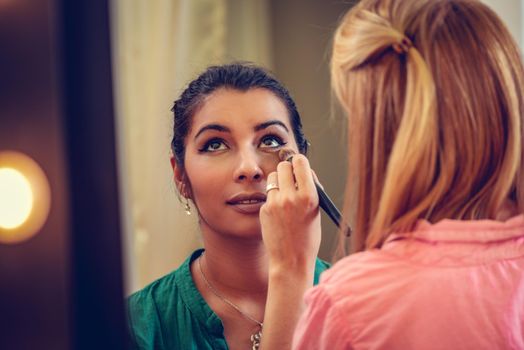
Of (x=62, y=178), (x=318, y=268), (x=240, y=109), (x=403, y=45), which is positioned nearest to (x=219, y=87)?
(x=240, y=109)

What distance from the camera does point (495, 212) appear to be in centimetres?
56

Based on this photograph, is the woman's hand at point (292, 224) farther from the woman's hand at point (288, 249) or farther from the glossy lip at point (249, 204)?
the glossy lip at point (249, 204)

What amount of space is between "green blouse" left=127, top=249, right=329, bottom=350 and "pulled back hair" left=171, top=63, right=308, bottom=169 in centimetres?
21

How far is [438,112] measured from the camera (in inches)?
22.0

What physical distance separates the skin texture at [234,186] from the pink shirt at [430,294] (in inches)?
13.2

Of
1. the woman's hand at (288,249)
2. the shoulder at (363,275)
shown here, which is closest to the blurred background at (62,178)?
the shoulder at (363,275)

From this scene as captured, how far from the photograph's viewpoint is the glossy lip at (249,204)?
907mm

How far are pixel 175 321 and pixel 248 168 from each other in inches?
8.6

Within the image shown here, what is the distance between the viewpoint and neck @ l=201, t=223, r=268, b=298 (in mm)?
949

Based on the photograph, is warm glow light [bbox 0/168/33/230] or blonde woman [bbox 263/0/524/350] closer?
warm glow light [bbox 0/168/33/230]

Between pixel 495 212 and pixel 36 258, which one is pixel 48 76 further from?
pixel 495 212

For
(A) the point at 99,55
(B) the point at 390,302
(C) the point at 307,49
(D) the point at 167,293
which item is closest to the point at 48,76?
(A) the point at 99,55

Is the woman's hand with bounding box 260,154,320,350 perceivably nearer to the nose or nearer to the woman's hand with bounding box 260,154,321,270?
the woman's hand with bounding box 260,154,321,270

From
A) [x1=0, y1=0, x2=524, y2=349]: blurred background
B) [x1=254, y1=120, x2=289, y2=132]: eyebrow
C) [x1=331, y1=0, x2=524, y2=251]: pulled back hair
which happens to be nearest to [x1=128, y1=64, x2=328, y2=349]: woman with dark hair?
[x1=254, y1=120, x2=289, y2=132]: eyebrow
